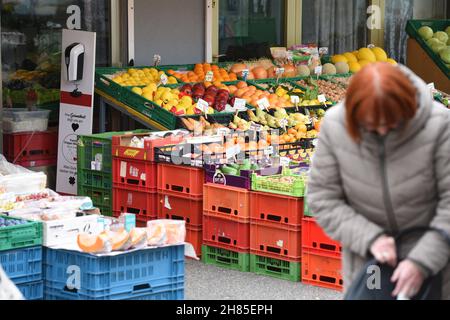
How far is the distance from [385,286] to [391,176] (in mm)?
423

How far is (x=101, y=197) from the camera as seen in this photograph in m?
9.28

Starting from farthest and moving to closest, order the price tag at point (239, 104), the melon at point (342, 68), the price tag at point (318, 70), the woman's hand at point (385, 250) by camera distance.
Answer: the melon at point (342, 68) < the price tag at point (318, 70) < the price tag at point (239, 104) < the woman's hand at point (385, 250)

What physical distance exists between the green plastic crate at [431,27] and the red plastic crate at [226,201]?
530 cm

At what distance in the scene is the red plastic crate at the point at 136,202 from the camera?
8766mm

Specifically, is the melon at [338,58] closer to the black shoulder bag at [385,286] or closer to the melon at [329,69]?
the melon at [329,69]

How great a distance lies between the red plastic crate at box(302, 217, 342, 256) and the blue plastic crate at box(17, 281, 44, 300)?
208 cm

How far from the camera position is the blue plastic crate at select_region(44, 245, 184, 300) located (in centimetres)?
611

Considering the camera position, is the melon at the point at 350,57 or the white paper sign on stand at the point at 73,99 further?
the melon at the point at 350,57

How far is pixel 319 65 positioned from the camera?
12023 millimetres

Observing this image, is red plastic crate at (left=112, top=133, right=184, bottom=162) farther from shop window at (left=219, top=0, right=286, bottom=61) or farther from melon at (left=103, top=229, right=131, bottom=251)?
shop window at (left=219, top=0, right=286, bottom=61)

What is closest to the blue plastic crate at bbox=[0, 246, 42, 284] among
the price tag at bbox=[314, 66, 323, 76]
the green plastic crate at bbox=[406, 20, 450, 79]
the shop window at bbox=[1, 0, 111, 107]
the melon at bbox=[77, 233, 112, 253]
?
the melon at bbox=[77, 233, 112, 253]

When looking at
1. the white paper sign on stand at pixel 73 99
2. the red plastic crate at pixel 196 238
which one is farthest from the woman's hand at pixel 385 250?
the white paper sign on stand at pixel 73 99
